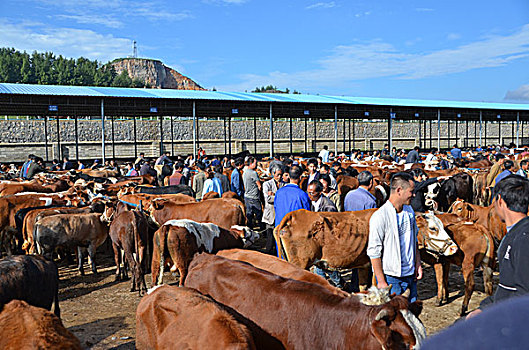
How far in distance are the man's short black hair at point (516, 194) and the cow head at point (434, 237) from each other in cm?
365

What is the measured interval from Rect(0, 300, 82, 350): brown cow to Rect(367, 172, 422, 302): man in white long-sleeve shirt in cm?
269

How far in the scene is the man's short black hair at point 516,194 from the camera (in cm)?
284

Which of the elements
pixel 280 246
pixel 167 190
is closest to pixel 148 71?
pixel 167 190

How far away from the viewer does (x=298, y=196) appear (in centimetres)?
683

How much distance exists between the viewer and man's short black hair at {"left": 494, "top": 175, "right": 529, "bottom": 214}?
284 cm

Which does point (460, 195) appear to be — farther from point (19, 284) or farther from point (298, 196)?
point (19, 284)

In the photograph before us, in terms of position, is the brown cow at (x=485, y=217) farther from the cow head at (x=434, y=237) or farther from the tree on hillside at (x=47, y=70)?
the tree on hillside at (x=47, y=70)

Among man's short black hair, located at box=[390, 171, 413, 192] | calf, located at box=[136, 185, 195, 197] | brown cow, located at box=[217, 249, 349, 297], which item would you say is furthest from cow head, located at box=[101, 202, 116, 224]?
man's short black hair, located at box=[390, 171, 413, 192]

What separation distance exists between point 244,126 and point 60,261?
41.4m

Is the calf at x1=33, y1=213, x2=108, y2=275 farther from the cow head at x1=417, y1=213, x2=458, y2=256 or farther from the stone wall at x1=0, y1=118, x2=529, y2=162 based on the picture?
the stone wall at x1=0, y1=118, x2=529, y2=162

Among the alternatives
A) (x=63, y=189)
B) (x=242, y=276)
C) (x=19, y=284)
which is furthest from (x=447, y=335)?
(x=63, y=189)

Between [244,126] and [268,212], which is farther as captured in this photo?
[244,126]

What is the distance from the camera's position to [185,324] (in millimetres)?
3408

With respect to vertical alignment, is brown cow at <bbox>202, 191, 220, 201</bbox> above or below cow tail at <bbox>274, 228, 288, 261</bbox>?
above
